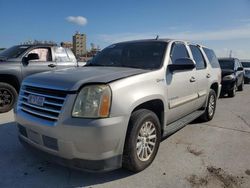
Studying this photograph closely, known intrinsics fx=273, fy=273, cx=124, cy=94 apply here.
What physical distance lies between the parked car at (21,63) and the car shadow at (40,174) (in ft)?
10.7

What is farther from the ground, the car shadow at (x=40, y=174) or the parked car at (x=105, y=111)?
the parked car at (x=105, y=111)

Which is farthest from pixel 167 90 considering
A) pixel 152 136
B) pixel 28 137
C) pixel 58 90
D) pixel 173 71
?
pixel 28 137

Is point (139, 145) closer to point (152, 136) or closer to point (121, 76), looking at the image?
point (152, 136)

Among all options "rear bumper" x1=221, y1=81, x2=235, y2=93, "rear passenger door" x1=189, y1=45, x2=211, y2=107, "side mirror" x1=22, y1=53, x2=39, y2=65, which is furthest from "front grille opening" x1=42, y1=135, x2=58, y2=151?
"rear bumper" x1=221, y1=81, x2=235, y2=93

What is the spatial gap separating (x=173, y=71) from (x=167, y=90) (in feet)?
1.23

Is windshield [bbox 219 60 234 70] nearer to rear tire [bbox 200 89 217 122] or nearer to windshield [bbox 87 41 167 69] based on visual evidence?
rear tire [bbox 200 89 217 122]

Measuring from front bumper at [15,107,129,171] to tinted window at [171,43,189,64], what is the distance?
71.0 inches

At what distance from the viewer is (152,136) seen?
12.4 ft

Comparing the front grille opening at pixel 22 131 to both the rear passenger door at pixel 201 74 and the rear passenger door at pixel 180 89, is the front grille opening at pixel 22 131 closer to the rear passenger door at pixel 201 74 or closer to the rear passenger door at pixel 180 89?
the rear passenger door at pixel 180 89

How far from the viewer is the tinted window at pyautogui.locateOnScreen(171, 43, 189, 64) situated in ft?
14.8

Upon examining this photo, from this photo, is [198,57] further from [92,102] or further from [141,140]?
[92,102]

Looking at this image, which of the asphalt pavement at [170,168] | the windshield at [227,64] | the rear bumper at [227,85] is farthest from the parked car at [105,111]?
Answer: the windshield at [227,64]

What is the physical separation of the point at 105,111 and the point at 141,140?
0.84 metres

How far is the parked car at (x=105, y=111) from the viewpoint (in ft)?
9.74
